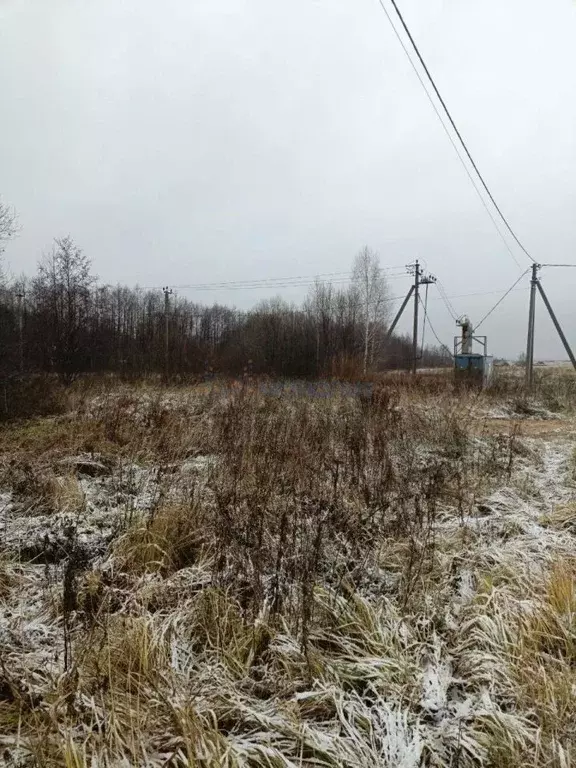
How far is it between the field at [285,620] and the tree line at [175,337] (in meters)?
8.22

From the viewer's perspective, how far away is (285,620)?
77.7 inches

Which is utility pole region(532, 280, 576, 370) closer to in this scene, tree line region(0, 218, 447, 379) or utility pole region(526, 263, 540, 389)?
utility pole region(526, 263, 540, 389)

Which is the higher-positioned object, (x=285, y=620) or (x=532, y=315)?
(x=532, y=315)

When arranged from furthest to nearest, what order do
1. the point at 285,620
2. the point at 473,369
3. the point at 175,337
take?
the point at 175,337 → the point at 473,369 → the point at 285,620

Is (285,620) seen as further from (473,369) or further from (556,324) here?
(556,324)

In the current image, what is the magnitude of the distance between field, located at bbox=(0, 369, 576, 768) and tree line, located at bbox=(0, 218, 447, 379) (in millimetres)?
8218

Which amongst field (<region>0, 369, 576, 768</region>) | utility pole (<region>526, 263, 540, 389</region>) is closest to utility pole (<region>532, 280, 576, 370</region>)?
utility pole (<region>526, 263, 540, 389</region>)

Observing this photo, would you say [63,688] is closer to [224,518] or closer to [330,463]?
[224,518]

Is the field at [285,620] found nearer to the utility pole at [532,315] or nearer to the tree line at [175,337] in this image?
the tree line at [175,337]

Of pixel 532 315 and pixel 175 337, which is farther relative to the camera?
pixel 175 337

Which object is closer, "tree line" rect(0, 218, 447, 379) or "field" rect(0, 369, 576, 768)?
"field" rect(0, 369, 576, 768)

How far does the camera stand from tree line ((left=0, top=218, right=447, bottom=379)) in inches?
523

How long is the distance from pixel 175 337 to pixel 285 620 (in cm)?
2531

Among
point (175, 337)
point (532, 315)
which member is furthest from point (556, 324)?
point (175, 337)
